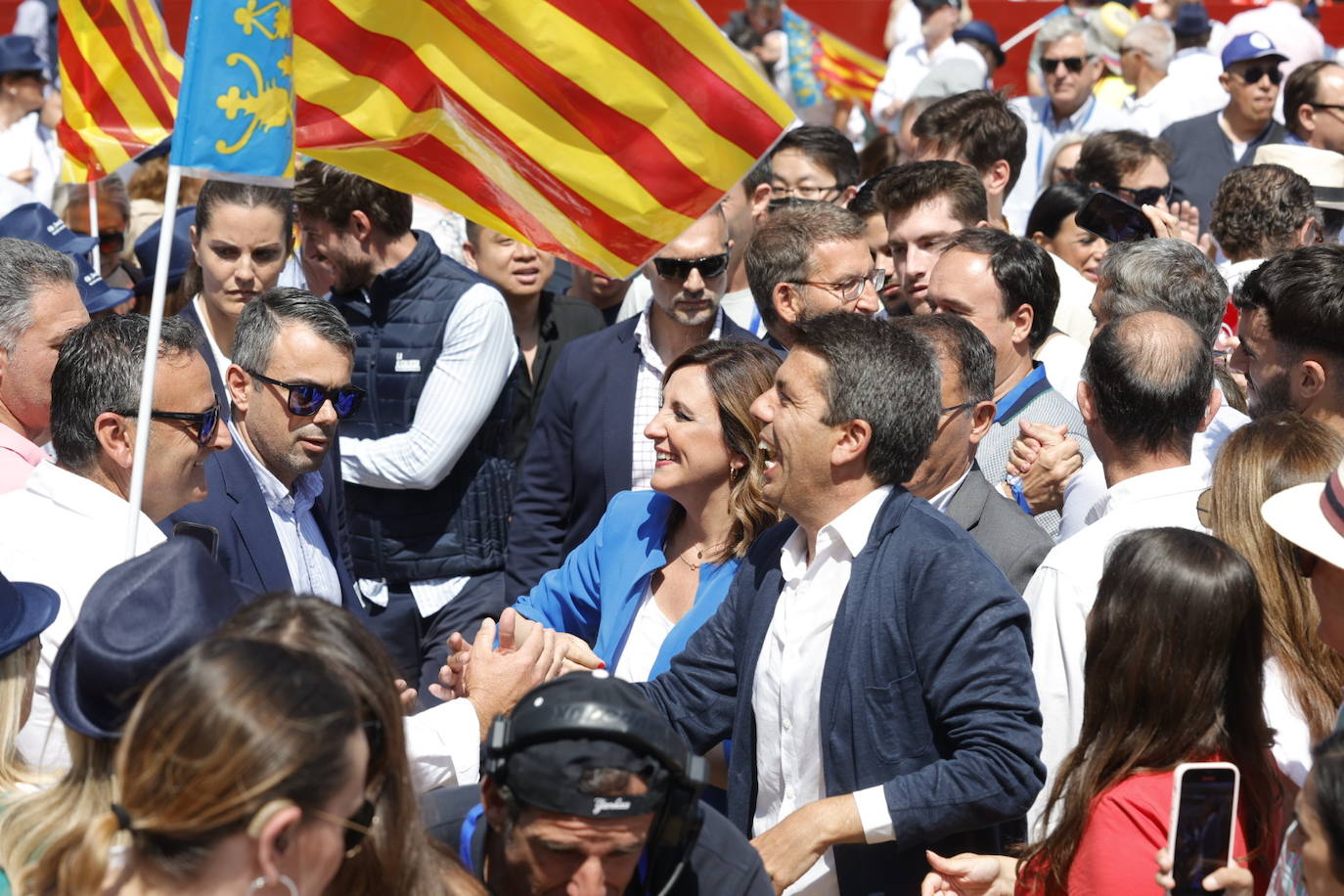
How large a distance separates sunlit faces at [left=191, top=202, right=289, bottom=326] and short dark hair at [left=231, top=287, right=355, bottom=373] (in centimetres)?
114

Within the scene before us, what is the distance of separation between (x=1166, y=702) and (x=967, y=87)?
9.19m

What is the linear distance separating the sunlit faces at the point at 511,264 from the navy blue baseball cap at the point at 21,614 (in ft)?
15.2

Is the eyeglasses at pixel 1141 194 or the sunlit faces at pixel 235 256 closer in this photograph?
the sunlit faces at pixel 235 256

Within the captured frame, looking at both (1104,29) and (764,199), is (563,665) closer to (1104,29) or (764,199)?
(764,199)

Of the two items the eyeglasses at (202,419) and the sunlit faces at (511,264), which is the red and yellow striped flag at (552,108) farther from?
the sunlit faces at (511,264)

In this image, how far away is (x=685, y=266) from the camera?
19.6 feet

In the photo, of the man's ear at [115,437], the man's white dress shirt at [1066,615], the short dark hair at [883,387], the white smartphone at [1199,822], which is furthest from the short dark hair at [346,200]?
the white smartphone at [1199,822]

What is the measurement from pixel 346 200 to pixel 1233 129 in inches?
231

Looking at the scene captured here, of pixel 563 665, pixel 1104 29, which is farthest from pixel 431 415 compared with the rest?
pixel 1104 29

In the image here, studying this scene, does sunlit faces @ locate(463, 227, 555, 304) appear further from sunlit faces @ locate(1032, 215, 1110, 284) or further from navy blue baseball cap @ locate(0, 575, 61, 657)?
navy blue baseball cap @ locate(0, 575, 61, 657)

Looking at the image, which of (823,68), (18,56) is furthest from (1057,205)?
(823,68)

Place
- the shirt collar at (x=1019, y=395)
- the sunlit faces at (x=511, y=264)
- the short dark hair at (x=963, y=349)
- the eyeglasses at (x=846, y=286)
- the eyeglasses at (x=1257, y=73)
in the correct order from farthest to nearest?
the eyeglasses at (x=1257, y=73) → the sunlit faces at (x=511, y=264) → the eyeglasses at (x=846, y=286) → the shirt collar at (x=1019, y=395) → the short dark hair at (x=963, y=349)

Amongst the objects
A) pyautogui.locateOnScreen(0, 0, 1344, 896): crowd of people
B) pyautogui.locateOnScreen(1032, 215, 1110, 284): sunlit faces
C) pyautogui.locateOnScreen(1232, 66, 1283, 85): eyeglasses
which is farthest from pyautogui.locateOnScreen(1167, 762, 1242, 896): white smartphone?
pyautogui.locateOnScreen(1232, 66, 1283, 85): eyeglasses

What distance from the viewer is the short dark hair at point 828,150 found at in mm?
8500
